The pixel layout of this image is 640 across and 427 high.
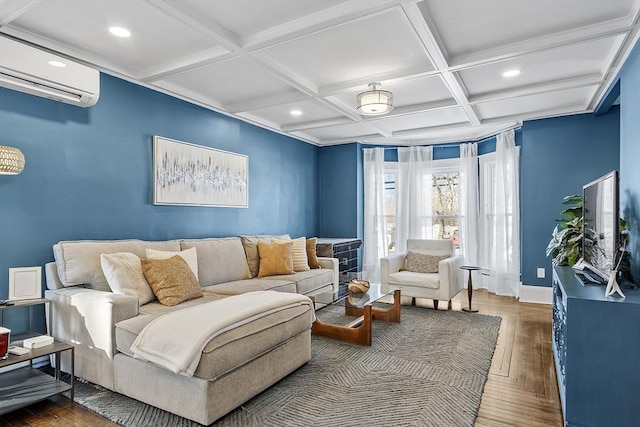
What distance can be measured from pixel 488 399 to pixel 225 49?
3.00 metres

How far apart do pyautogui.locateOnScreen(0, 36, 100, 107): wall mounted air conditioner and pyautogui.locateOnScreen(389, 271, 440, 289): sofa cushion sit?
3.57m

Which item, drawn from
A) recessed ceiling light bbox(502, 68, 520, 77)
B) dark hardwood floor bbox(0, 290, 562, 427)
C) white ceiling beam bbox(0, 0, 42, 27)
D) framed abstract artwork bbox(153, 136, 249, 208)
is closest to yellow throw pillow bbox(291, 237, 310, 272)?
framed abstract artwork bbox(153, 136, 249, 208)

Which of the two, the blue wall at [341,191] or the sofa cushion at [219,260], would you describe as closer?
the sofa cushion at [219,260]

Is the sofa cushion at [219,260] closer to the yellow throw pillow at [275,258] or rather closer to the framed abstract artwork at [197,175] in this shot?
the yellow throw pillow at [275,258]

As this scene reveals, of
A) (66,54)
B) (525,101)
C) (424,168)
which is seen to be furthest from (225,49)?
(424,168)

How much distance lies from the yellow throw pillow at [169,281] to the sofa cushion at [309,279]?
111 centimetres

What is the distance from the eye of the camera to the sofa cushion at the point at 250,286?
10.7 feet

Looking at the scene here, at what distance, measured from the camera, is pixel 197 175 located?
400 cm

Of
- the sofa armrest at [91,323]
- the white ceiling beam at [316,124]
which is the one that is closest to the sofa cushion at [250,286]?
the sofa armrest at [91,323]

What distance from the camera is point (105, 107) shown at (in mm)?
3172

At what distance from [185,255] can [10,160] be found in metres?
1.37

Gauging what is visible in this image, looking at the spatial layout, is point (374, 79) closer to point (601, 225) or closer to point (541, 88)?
point (541, 88)

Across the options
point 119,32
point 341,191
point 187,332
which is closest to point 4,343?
point 187,332

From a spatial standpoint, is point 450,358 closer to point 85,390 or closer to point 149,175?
point 85,390
